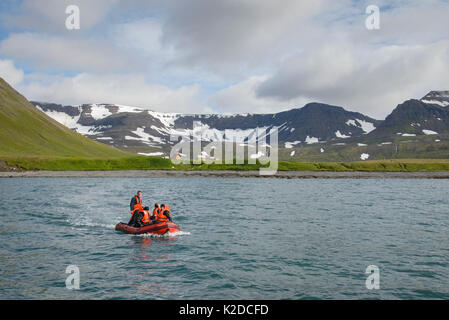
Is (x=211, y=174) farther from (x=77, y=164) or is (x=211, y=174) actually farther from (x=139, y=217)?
(x=139, y=217)

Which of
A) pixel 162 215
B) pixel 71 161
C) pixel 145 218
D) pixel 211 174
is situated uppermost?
pixel 71 161

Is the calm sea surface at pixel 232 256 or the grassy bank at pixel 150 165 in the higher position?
the grassy bank at pixel 150 165

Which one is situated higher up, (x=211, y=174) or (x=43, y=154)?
(x=43, y=154)

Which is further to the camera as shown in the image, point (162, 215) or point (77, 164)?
point (77, 164)

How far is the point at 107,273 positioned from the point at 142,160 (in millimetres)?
134242

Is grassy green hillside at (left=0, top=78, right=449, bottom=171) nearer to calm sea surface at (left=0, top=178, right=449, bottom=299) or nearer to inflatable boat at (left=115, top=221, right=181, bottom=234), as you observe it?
calm sea surface at (left=0, top=178, right=449, bottom=299)

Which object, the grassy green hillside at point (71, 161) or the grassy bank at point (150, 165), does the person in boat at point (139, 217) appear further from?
the grassy green hillside at point (71, 161)

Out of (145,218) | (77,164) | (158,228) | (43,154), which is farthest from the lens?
(43,154)

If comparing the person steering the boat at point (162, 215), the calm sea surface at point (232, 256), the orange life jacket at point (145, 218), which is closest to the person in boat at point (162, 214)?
the person steering the boat at point (162, 215)

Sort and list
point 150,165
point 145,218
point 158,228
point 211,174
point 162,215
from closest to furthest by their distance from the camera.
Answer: point 158,228 < point 162,215 < point 145,218 < point 211,174 < point 150,165

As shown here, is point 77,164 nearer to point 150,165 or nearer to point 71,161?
point 71,161

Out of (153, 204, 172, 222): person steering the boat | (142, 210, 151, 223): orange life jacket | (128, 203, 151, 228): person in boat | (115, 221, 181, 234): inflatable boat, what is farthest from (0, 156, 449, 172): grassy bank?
(153, 204, 172, 222): person steering the boat

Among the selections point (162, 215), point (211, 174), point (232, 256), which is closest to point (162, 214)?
point (162, 215)
